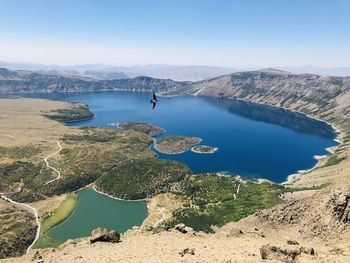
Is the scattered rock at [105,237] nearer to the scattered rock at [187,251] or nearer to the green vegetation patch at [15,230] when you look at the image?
the scattered rock at [187,251]

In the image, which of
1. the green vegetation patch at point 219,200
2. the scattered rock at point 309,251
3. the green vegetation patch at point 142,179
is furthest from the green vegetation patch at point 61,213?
the scattered rock at point 309,251

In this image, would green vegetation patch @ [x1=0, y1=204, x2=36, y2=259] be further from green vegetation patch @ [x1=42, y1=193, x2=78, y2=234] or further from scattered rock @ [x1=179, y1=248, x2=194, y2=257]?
scattered rock @ [x1=179, y1=248, x2=194, y2=257]

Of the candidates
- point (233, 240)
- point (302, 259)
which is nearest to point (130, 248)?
point (233, 240)

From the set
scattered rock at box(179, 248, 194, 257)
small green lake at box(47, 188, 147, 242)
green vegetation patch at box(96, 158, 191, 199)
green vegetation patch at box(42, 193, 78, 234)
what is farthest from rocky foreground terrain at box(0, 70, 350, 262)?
green vegetation patch at box(96, 158, 191, 199)

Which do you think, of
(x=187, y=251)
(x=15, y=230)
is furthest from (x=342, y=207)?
(x=15, y=230)

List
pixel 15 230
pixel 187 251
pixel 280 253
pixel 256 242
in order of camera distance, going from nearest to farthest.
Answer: pixel 280 253
pixel 187 251
pixel 256 242
pixel 15 230

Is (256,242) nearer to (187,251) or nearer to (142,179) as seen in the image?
(187,251)

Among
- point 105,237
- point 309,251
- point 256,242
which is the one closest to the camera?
point 309,251
